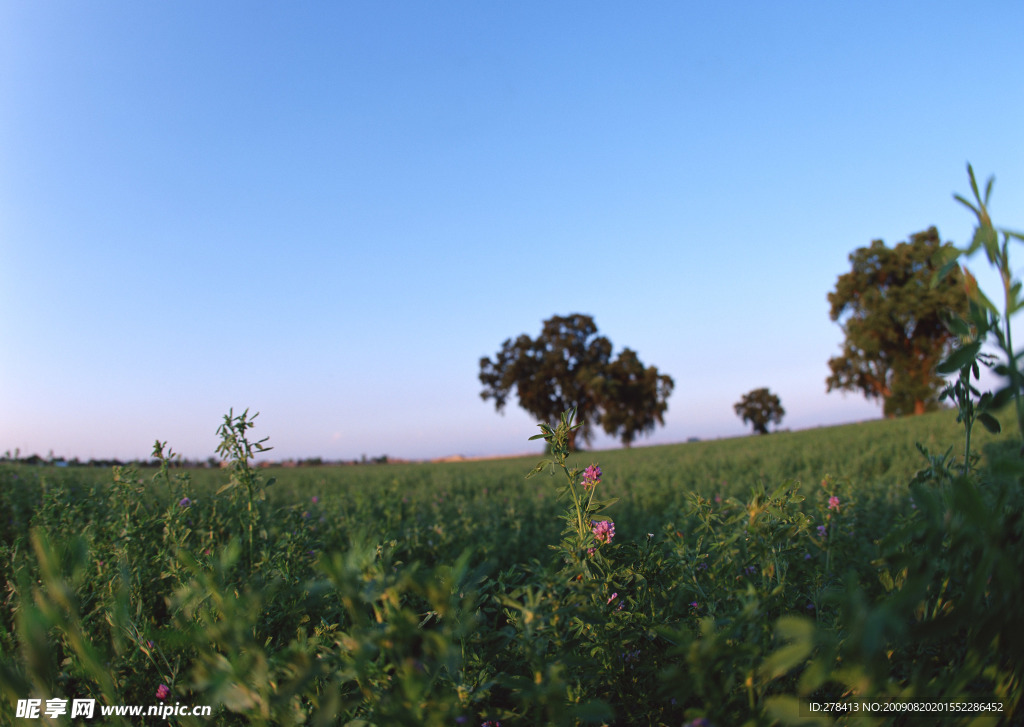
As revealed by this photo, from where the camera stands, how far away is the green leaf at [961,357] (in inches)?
38.4

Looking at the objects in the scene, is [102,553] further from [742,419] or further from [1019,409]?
[742,419]

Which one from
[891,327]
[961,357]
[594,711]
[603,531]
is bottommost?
[594,711]

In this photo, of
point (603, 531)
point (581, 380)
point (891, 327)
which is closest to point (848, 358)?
point (891, 327)

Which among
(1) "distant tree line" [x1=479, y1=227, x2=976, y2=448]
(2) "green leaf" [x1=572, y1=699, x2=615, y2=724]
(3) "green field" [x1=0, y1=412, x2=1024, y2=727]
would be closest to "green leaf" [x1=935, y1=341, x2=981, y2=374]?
(3) "green field" [x1=0, y1=412, x2=1024, y2=727]

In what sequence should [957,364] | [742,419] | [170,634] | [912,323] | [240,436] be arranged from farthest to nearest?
[742,419] → [912,323] → [240,436] → [957,364] → [170,634]

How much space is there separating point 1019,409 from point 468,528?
478 centimetres

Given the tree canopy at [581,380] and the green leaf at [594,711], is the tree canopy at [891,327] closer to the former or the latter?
the tree canopy at [581,380]

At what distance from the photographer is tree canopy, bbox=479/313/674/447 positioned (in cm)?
4066

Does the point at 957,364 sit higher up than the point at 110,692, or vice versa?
the point at 957,364

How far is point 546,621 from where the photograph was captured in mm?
1279

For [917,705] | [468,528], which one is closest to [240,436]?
[917,705]

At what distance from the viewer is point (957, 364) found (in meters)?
1.00

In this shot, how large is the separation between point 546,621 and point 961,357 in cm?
99

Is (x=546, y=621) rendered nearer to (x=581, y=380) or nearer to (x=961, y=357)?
(x=961, y=357)
